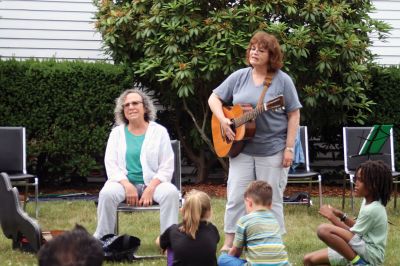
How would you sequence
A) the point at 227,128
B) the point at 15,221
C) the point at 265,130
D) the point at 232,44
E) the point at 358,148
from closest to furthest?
the point at 265,130
the point at 227,128
the point at 15,221
the point at 232,44
the point at 358,148

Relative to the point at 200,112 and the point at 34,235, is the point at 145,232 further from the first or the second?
the point at 200,112

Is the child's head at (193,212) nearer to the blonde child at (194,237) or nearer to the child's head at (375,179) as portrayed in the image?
the blonde child at (194,237)

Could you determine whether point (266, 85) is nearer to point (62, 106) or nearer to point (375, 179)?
point (375, 179)

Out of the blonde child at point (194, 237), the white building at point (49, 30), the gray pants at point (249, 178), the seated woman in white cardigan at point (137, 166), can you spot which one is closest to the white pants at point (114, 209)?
the seated woman in white cardigan at point (137, 166)

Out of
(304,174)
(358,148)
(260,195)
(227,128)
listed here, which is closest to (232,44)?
(304,174)

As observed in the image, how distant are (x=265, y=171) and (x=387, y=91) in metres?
5.26

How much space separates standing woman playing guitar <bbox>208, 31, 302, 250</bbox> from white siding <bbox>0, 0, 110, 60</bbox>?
5.17 metres

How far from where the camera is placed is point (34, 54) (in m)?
10.6

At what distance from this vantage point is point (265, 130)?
555 centimetres

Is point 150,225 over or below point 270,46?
below

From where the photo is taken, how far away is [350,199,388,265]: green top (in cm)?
498

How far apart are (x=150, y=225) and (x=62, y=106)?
2651 millimetres

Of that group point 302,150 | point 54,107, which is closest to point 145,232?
point 302,150

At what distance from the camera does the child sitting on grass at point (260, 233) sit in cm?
470
